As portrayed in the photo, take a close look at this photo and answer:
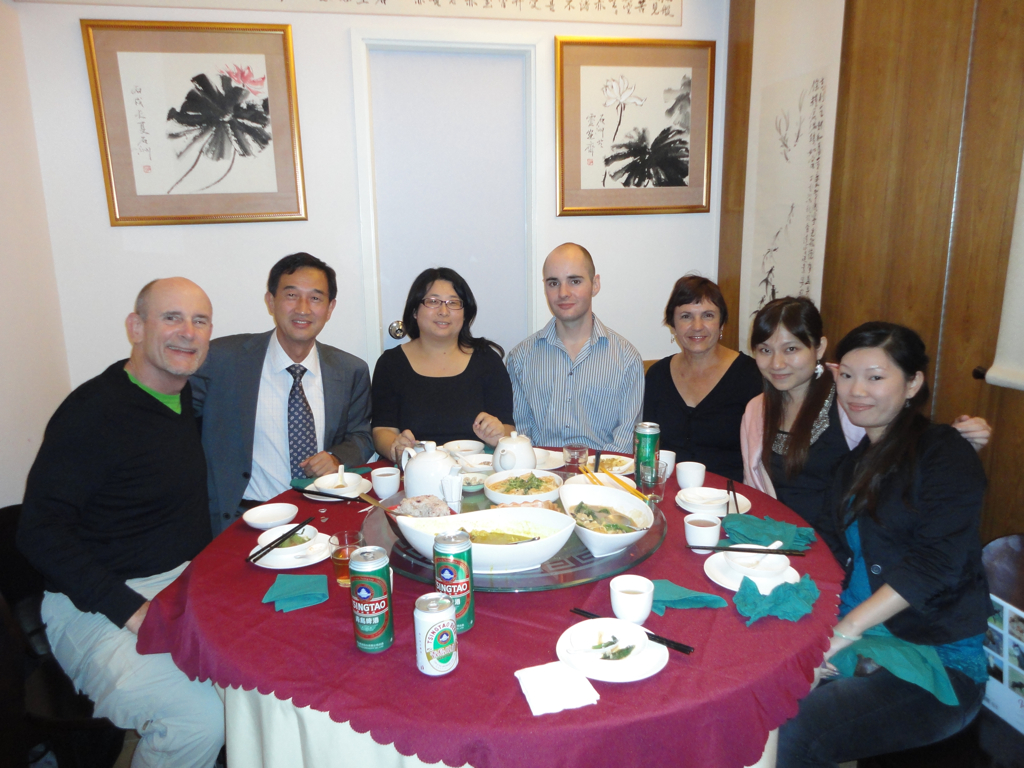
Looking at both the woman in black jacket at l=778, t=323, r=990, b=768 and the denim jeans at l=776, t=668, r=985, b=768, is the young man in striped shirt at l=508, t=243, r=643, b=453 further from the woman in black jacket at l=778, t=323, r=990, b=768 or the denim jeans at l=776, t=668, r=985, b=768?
the denim jeans at l=776, t=668, r=985, b=768

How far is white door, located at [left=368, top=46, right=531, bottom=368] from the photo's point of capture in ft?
11.2

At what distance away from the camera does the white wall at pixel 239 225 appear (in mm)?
3020

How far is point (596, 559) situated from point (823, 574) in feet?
1.61

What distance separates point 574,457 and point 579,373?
746 millimetres

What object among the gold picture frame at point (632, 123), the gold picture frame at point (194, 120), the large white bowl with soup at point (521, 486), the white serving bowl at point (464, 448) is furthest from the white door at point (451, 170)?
the large white bowl with soup at point (521, 486)

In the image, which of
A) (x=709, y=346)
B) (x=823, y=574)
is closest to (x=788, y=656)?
(x=823, y=574)

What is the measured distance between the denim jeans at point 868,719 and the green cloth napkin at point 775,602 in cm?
39

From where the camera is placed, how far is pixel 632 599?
1.11 meters

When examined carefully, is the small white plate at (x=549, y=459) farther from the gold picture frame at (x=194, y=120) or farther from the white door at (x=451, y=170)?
the gold picture frame at (x=194, y=120)

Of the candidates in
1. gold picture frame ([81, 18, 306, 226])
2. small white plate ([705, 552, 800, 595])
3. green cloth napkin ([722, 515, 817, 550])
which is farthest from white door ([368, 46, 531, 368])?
small white plate ([705, 552, 800, 595])

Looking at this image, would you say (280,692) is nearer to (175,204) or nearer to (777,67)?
(175,204)

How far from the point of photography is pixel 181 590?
4.51ft

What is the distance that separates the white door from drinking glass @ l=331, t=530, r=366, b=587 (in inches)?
89.2

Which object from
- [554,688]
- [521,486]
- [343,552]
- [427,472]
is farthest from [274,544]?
[554,688]
